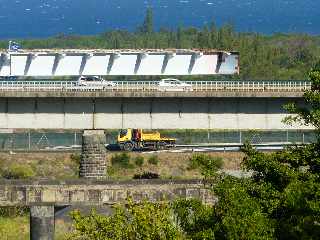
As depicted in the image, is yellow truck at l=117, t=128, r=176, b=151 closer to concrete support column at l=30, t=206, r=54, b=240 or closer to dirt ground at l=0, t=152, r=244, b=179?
dirt ground at l=0, t=152, r=244, b=179

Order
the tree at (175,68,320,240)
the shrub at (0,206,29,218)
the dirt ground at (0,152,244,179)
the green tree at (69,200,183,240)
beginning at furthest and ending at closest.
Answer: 1. the dirt ground at (0,152,244,179)
2. the shrub at (0,206,29,218)
3. the tree at (175,68,320,240)
4. the green tree at (69,200,183,240)

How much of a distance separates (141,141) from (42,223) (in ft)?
131

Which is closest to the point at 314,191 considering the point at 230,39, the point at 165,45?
the point at 230,39

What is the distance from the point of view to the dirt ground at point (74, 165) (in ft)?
252

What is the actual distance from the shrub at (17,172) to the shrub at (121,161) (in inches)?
255

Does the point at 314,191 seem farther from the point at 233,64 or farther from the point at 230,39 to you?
the point at 230,39

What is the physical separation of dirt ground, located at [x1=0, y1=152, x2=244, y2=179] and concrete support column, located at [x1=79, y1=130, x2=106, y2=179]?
16011 millimetres

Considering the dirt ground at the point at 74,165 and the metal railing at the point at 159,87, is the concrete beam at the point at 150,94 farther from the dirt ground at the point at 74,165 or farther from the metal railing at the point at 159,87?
the dirt ground at the point at 74,165

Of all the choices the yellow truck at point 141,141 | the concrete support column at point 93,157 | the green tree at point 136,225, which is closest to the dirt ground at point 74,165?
the yellow truck at point 141,141

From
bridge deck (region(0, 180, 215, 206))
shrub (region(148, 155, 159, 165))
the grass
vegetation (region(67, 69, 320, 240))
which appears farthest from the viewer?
shrub (region(148, 155, 159, 165))

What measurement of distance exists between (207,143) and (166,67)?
17.1 m

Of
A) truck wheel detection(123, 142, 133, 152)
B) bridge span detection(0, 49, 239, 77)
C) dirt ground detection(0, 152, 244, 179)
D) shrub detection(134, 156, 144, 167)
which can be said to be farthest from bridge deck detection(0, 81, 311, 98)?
truck wheel detection(123, 142, 133, 152)

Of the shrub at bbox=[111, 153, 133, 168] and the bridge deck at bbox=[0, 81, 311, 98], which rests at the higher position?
the bridge deck at bbox=[0, 81, 311, 98]

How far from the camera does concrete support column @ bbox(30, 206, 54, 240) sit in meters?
44.6
